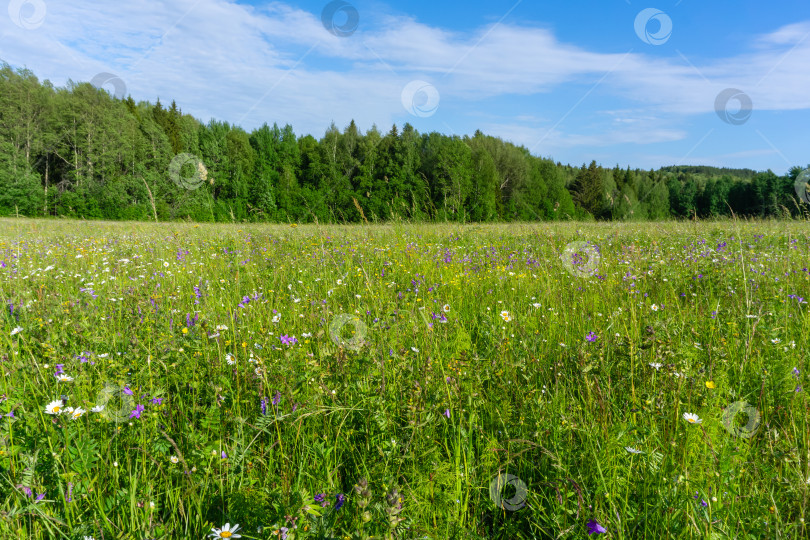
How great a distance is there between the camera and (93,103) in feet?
130

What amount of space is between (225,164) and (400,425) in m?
47.4

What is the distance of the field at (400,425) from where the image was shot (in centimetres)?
139

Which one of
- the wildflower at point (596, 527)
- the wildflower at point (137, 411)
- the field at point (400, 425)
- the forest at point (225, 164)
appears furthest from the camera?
the forest at point (225, 164)

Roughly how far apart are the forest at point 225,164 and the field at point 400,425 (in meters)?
27.6

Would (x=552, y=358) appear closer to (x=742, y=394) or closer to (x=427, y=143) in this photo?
(x=742, y=394)

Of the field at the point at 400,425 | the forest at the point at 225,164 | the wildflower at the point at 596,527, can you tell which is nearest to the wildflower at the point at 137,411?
the field at the point at 400,425

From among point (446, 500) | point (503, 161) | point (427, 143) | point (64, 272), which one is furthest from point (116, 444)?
point (503, 161)

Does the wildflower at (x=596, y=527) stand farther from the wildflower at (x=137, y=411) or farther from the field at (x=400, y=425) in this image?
the wildflower at (x=137, y=411)

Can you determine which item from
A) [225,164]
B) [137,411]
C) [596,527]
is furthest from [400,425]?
[225,164]

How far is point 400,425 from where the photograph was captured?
72.8 inches

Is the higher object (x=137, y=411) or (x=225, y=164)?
(x=225, y=164)

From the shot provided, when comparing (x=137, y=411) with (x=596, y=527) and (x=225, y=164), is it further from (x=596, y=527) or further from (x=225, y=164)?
(x=225, y=164)

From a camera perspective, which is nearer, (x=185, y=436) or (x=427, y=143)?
(x=185, y=436)

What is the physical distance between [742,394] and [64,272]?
19.5 feet
